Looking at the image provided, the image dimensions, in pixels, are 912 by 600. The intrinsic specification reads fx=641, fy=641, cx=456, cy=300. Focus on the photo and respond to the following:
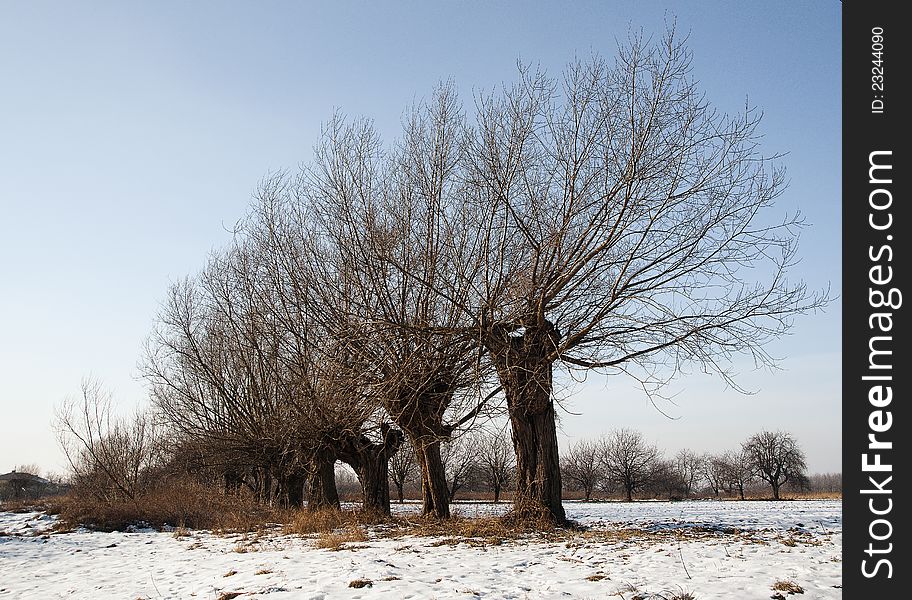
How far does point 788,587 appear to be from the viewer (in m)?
5.41

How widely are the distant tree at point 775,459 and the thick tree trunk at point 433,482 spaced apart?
40600mm

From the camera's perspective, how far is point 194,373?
78.5 feet

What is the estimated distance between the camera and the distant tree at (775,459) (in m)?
49.0

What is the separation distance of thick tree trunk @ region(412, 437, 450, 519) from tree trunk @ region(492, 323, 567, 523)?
2.98 meters

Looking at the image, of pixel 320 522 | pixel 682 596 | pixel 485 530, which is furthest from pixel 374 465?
pixel 682 596

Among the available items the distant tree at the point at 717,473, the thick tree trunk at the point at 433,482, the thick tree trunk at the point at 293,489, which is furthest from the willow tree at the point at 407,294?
the distant tree at the point at 717,473

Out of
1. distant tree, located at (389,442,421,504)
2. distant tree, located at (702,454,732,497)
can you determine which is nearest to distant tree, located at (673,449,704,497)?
distant tree, located at (702,454,732,497)

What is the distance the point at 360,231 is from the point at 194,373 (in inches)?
552

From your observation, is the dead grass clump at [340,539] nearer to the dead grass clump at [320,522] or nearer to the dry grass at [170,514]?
the dead grass clump at [320,522]

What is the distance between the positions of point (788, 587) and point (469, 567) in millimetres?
3463

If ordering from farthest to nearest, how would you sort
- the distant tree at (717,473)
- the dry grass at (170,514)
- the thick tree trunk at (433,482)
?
the distant tree at (717,473) → the dry grass at (170,514) → the thick tree trunk at (433,482)
